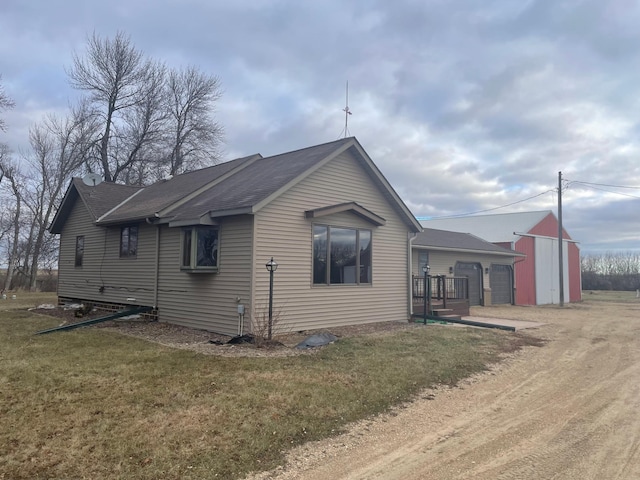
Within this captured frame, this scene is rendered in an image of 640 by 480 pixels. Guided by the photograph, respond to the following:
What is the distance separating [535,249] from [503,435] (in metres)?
25.3

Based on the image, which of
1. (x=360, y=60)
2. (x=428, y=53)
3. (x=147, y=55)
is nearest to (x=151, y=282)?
(x=360, y=60)

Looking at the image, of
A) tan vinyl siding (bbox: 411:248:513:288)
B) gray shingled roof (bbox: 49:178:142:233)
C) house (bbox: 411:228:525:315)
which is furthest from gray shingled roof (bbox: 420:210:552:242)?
gray shingled roof (bbox: 49:178:142:233)

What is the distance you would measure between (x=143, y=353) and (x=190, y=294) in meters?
3.37

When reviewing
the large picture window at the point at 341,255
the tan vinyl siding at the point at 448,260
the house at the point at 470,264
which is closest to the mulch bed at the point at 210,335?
the large picture window at the point at 341,255

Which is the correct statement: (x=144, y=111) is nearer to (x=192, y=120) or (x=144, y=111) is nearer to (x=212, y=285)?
(x=192, y=120)

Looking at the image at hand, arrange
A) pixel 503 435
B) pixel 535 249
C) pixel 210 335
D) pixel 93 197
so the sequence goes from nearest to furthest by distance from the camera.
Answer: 1. pixel 503 435
2. pixel 210 335
3. pixel 93 197
4. pixel 535 249

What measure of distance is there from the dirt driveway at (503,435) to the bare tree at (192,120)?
29511 mm

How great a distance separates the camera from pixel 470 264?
22.6 m

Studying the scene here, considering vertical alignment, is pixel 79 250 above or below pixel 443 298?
above

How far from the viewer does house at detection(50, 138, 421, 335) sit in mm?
10250

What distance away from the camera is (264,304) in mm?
10000

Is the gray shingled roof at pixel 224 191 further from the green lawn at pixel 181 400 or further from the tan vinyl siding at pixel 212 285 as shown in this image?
the green lawn at pixel 181 400

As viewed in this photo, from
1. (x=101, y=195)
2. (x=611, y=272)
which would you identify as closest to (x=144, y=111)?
(x=101, y=195)

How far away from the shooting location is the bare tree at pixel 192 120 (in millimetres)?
32938
